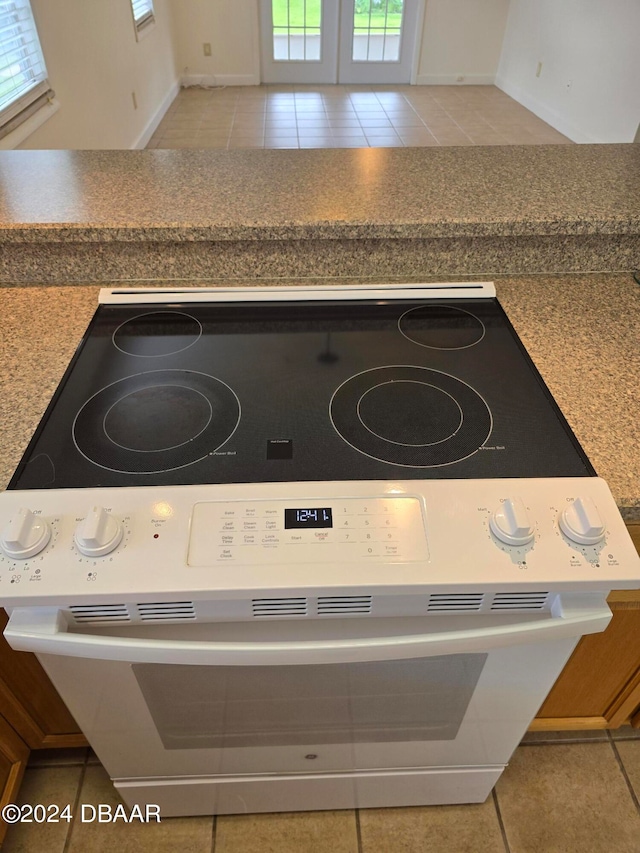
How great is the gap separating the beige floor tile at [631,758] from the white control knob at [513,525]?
0.99 meters

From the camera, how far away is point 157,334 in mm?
1008

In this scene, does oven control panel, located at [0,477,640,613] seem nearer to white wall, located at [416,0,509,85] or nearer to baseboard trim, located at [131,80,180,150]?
baseboard trim, located at [131,80,180,150]

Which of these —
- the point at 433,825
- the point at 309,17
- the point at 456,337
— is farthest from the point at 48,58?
the point at 309,17

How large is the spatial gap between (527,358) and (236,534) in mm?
568

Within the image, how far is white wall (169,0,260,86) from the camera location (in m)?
5.11

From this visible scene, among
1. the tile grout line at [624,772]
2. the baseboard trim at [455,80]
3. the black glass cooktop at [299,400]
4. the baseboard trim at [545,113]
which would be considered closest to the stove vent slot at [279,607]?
the black glass cooktop at [299,400]

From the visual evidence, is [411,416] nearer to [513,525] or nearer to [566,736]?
[513,525]

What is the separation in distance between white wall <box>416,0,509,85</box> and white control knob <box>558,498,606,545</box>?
6.01 m

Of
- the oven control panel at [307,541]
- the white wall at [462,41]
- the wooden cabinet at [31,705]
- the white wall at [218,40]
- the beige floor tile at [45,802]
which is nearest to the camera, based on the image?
the oven control panel at [307,541]

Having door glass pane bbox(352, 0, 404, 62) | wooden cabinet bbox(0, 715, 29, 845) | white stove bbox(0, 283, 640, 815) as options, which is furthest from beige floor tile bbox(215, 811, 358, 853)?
door glass pane bbox(352, 0, 404, 62)

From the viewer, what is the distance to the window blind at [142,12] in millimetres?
4020

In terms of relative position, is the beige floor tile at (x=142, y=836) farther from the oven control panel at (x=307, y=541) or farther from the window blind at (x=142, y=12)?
the window blind at (x=142, y=12)

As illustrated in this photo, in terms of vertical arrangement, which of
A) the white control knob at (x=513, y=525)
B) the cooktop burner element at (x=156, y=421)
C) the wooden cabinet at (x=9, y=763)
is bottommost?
the wooden cabinet at (x=9, y=763)

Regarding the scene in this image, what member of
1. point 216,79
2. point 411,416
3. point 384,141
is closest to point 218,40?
point 216,79
